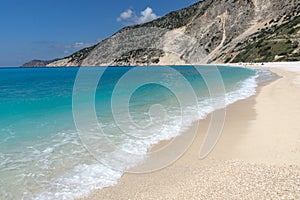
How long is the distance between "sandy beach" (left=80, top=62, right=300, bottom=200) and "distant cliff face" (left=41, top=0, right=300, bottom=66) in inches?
2429

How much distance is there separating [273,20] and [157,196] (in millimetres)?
101268

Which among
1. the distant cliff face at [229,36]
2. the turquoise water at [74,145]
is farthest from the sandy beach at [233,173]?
the distant cliff face at [229,36]

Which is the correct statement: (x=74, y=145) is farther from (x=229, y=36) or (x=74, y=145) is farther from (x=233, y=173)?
(x=229, y=36)

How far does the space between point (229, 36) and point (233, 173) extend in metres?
107

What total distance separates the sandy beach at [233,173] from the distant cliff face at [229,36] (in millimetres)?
61696

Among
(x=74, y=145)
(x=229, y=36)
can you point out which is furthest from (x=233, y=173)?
(x=229, y=36)

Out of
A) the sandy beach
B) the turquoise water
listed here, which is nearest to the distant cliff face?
the turquoise water

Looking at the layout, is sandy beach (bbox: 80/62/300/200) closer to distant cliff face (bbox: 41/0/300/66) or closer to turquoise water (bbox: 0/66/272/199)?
turquoise water (bbox: 0/66/272/199)

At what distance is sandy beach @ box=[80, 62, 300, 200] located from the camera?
5004mm

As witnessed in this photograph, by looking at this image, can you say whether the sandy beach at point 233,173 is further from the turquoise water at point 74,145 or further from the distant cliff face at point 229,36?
the distant cliff face at point 229,36

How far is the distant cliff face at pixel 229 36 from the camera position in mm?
74875

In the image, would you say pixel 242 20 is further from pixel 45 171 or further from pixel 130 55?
pixel 45 171

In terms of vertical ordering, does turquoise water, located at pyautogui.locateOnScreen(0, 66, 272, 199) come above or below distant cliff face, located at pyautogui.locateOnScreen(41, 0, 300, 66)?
below

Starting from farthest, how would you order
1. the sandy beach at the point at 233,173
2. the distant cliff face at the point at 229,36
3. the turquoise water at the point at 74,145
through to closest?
1. the distant cliff face at the point at 229,36
2. the turquoise water at the point at 74,145
3. the sandy beach at the point at 233,173
